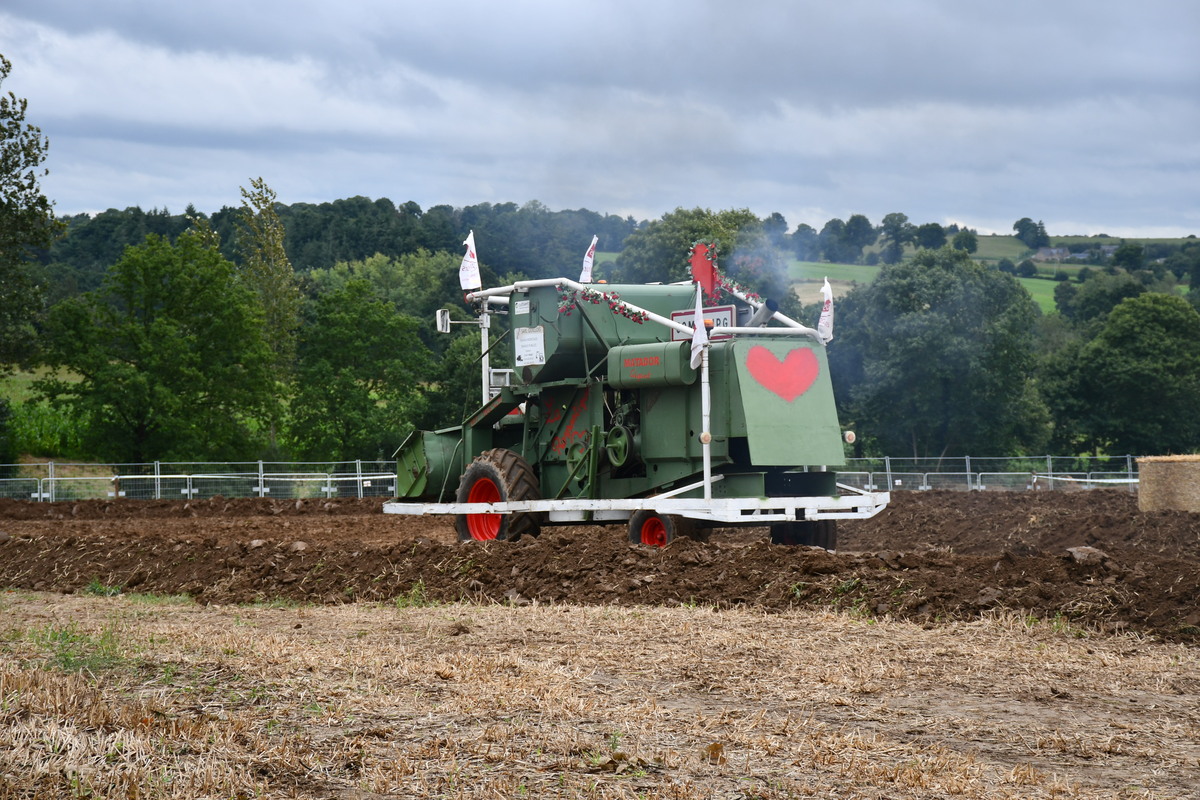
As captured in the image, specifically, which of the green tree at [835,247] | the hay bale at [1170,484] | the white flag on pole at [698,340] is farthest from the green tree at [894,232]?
the white flag on pole at [698,340]

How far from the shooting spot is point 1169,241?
172m

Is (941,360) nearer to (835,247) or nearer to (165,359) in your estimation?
(165,359)

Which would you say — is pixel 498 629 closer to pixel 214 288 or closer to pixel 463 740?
pixel 463 740

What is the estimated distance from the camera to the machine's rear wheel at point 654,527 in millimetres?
13062

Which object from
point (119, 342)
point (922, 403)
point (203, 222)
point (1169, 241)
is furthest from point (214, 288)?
point (1169, 241)

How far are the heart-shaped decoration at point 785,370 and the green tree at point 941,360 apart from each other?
3918cm

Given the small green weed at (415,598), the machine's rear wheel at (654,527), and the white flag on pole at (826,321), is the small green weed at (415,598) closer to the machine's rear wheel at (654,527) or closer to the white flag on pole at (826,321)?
the machine's rear wheel at (654,527)

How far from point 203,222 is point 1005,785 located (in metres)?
58.6

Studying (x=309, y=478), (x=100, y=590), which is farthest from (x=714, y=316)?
(x=309, y=478)

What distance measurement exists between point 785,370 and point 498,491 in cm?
382

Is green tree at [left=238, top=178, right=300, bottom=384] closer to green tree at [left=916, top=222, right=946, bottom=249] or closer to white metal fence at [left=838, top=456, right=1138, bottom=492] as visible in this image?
white metal fence at [left=838, top=456, right=1138, bottom=492]

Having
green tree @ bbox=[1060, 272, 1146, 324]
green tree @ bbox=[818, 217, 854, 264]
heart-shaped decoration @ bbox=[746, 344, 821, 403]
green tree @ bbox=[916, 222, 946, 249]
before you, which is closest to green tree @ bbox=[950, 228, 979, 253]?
green tree @ bbox=[916, 222, 946, 249]

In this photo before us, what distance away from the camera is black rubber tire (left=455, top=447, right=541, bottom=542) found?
47.9ft

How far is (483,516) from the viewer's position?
50.2ft
